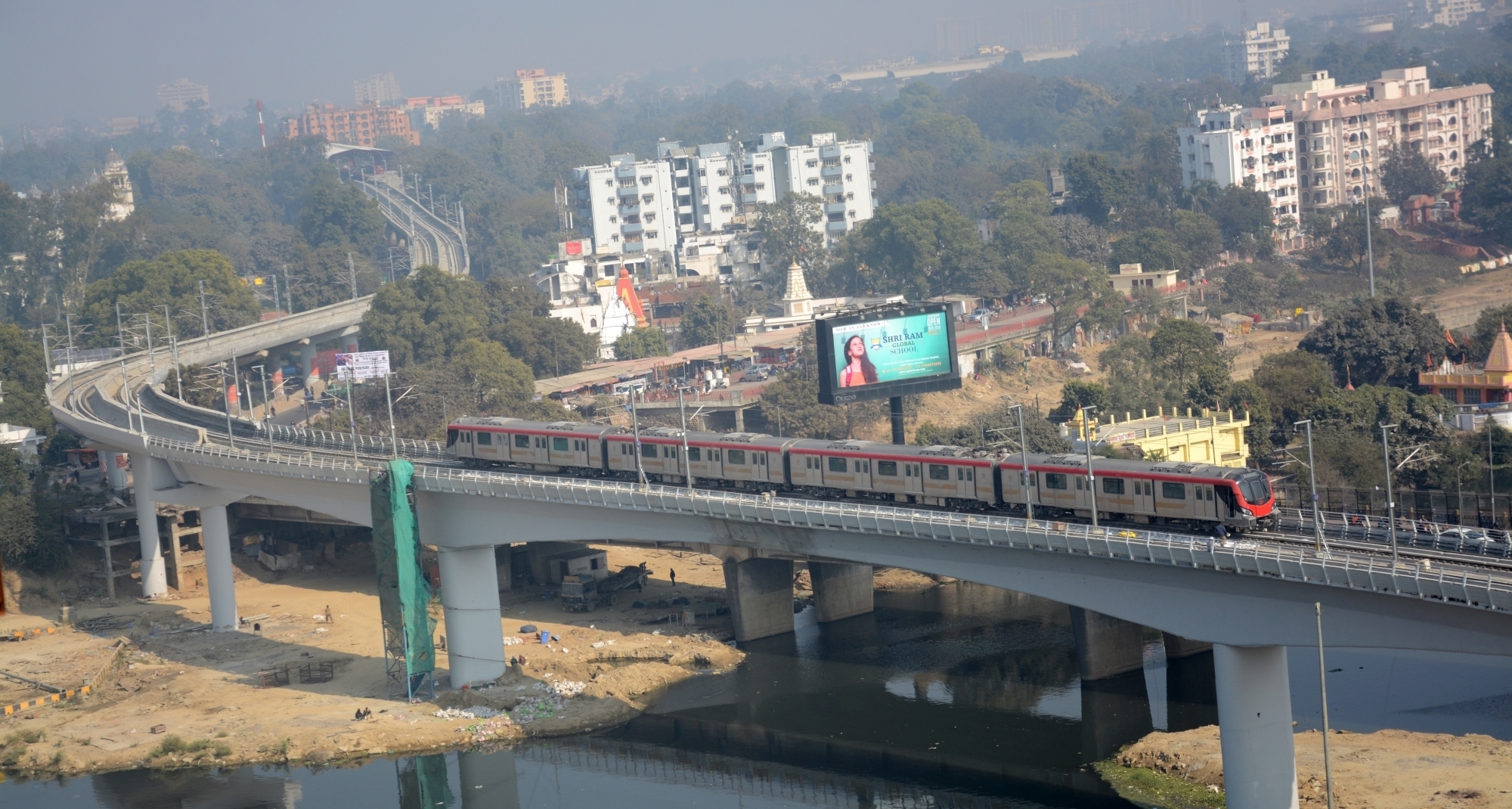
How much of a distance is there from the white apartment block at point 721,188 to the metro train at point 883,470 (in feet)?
338

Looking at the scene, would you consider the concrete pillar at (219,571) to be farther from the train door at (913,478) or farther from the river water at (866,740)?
the train door at (913,478)

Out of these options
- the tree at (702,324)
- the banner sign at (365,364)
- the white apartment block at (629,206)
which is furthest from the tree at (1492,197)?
the banner sign at (365,364)

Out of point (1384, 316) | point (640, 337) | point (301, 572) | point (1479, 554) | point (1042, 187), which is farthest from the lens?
point (1042, 187)

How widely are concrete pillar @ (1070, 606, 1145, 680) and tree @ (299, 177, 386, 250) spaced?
147718mm

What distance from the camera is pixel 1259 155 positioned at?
500 ft

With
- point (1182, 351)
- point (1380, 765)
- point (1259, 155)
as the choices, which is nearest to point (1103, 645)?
point (1380, 765)

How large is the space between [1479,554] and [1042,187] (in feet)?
387

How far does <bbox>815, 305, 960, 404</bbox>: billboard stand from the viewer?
223ft

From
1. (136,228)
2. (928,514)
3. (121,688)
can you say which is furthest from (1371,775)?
(136,228)

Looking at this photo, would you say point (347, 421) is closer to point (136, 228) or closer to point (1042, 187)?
point (1042, 187)

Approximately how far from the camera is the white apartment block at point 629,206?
164500 millimetres

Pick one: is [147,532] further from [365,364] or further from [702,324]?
[702,324]

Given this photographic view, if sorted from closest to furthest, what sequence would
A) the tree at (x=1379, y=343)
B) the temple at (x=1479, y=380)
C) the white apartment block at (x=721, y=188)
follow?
1. the temple at (x=1479, y=380)
2. the tree at (x=1379, y=343)
3. the white apartment block at (x=721, y=188)

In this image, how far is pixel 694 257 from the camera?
518ft
